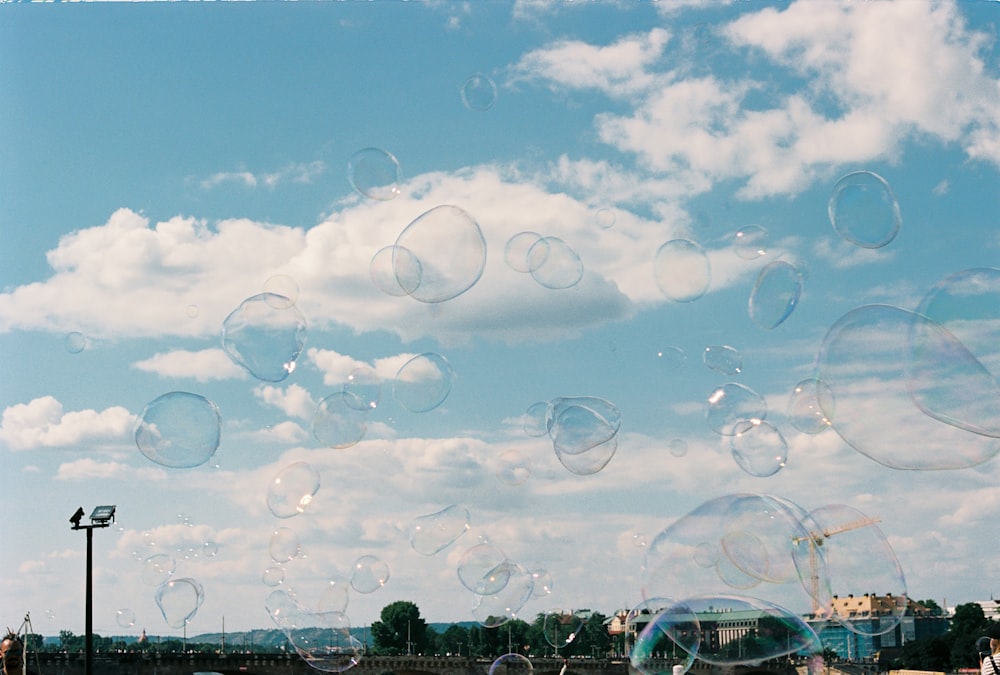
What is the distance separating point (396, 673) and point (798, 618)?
291 ft

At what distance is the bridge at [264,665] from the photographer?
8325 centimetres

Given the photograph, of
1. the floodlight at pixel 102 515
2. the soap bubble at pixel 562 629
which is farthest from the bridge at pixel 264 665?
the floodlight at pixel 102 515

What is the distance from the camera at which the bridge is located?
83250 mm

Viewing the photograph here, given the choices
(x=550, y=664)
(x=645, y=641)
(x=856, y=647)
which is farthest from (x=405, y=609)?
(x=645, y=641)

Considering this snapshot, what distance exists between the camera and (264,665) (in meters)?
97.5

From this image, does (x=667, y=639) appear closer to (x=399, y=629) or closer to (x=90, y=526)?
(x=90, y=526)

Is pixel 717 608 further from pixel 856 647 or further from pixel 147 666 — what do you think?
pixel 856 647

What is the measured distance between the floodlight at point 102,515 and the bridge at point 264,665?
50514mm

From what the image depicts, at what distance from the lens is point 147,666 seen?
8962 cm

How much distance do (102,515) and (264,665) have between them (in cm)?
7611

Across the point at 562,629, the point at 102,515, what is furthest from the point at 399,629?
the point at 102,515

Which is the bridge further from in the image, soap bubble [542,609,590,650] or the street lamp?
the street lamp

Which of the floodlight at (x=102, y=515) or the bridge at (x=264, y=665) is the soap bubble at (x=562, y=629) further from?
the bridge at (x=264, y=665)

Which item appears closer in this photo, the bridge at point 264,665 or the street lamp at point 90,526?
the street lamp at point 90,526
